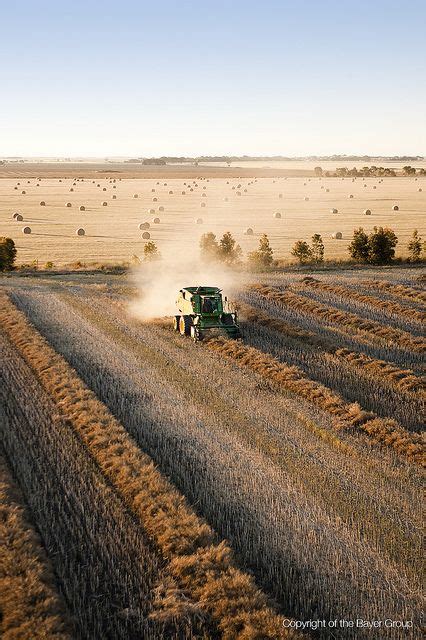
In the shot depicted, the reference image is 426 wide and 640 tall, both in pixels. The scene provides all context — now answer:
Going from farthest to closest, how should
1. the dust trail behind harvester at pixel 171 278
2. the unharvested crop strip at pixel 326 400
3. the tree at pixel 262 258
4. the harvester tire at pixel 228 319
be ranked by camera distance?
the tree at pixel 262 258
the dust trail behind harvester at pixel 171 278
the harvester tire at pixel 228 319
the unharvested crop strip at pixel 326 400

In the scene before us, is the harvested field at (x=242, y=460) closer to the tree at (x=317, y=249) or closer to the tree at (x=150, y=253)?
the tree at (x=150, y=253)

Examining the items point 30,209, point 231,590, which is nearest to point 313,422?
point 231,590

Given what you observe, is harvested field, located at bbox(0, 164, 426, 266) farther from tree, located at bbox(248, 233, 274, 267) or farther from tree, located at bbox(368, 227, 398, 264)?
tree, located at bbox(368, 227, 398, 264)

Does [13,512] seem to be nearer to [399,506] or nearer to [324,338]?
[399,506]

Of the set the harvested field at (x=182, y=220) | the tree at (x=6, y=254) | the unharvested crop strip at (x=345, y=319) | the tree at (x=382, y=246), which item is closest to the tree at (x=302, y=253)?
the harvested field at (x=182, y=220)

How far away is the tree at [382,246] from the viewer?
135 ft

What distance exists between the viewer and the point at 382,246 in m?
41.2

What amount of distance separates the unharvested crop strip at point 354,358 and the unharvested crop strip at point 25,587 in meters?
10.8

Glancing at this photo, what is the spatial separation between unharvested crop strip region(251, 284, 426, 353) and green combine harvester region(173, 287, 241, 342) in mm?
4755

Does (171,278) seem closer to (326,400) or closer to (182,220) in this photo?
(326,400)

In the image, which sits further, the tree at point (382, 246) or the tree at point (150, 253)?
the tree at point (382, 246)

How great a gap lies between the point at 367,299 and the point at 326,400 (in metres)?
14.0

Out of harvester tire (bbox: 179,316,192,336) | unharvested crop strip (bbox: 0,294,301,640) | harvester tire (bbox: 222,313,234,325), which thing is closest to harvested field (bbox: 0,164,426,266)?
harvester tire (bbox: 179,316,192,336)

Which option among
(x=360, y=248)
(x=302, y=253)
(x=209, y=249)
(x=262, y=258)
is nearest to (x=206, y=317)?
(x=209, y=249)
